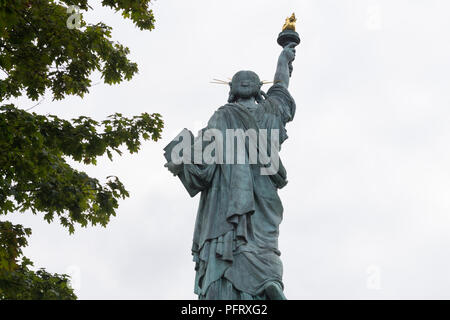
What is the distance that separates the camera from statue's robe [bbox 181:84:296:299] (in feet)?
34.0

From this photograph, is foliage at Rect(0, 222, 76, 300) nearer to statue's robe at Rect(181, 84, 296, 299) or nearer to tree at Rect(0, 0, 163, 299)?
tree at Rect(0, 0, 163, 299)

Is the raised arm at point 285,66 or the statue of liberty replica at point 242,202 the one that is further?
the raised arm at point 285,66

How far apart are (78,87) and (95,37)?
903 mm

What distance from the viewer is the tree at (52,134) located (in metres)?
13.3

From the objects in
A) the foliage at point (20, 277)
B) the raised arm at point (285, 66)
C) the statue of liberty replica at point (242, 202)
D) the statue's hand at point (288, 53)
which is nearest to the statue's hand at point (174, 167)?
the statue of liberty replica at point (242, 202)

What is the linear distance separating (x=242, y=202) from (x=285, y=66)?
2.43 meters

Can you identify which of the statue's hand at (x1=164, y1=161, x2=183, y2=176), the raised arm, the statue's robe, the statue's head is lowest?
the statue's robe

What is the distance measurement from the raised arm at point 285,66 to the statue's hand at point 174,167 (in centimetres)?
202

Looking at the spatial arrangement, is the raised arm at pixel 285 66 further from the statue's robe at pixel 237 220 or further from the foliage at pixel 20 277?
the foliage at pixel 20 277

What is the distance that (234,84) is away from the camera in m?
12.0

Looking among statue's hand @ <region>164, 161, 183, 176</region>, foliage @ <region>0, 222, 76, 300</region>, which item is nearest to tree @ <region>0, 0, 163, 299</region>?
foliage @ <region>0, 222, 76, 300</region>

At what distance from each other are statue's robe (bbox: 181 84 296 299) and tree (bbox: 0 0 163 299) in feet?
10.4

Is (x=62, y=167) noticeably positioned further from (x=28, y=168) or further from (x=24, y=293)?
(x=24, y=293)

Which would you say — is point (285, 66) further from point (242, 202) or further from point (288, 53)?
point (242, 202)
